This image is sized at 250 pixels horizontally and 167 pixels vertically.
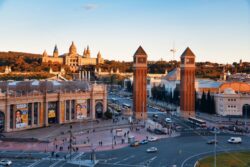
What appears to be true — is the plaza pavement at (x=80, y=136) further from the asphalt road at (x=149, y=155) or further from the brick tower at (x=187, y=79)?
the brick tower at (x=187, y=79)

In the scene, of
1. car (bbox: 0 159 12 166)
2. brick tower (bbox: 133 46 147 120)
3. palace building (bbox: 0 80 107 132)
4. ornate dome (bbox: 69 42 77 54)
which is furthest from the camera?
ornate dome (bbox: 69 42 77 54)

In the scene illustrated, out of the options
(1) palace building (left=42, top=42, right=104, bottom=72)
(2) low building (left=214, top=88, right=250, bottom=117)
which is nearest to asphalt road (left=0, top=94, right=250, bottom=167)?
(2) low building (left=214, top=88, right=250, bottom=117)

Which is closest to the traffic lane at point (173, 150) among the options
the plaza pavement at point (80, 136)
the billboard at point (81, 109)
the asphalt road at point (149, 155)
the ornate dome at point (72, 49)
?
the asphalt road at point (149, 155)

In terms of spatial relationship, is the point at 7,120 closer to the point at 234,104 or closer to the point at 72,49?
the point at 234,104

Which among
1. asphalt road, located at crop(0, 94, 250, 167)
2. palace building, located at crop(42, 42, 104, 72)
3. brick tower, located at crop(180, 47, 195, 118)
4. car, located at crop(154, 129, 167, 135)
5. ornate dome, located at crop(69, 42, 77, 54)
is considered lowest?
asphalt road, located at crop(0, 94, 250, 167)

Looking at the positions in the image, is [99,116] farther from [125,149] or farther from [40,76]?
[40,76]

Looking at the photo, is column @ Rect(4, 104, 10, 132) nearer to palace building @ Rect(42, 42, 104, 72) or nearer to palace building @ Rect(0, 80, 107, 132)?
palace building @ Rect(0, 80, 107, 132)

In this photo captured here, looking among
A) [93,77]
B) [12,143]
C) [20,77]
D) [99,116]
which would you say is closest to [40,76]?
[20,77]

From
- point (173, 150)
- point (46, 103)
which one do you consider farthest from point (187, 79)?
point (173, 150)
